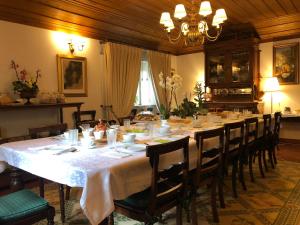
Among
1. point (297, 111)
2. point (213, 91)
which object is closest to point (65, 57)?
point (213, 91)

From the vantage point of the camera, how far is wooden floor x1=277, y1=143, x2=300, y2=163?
15.5 ft

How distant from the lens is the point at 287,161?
450 centimetres

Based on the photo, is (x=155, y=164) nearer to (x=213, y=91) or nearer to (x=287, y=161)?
(x=287, y=161)

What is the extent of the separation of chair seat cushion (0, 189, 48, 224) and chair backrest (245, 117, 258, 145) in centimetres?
238

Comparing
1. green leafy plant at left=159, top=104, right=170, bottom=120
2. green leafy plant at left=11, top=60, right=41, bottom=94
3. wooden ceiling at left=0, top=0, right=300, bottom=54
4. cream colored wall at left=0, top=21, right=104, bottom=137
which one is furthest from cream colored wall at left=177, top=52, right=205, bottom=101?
green leafy plant at left=11, top=60, right=41, bottom=94

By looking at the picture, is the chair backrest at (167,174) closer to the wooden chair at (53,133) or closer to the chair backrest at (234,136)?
the chair backrest at (234,136)

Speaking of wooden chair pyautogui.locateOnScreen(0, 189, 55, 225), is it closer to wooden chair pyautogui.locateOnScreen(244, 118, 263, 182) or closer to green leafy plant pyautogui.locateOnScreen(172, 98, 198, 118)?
green leafy plant pyautogui.locateOnScreen(172, 98, 198, 118)

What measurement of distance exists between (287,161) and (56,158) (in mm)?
4066

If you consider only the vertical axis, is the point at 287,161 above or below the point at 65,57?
below

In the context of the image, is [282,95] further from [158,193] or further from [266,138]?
[158,193]

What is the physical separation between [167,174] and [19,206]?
979 millimetres

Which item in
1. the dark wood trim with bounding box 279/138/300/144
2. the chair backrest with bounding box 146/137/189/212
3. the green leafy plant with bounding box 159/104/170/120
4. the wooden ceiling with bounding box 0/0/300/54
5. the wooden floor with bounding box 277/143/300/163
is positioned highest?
the wooden ceiling with bounding box 0/0/300/54

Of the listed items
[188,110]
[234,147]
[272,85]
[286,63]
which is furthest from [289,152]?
[188,110]

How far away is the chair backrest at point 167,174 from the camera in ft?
5.41
